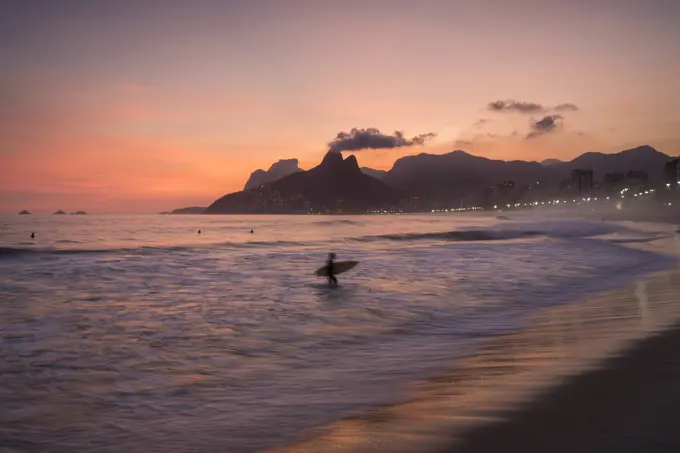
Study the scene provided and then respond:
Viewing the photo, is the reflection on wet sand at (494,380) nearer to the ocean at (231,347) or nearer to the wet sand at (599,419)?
the wet sand at (599,419)

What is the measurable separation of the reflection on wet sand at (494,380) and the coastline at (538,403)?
1 centimetres

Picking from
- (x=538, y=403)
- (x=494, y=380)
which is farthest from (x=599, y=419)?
(x=494, y=380)

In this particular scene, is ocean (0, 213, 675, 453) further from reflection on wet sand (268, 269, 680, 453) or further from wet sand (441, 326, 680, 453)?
wet sand (441, 326, 680, 453)

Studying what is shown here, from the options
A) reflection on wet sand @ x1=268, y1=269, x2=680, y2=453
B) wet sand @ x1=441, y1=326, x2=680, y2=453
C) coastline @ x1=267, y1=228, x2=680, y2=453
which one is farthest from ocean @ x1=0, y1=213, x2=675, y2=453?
wet sand @ x1=441, y1=326, x2=680, y2=453

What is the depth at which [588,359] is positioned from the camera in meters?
8.51

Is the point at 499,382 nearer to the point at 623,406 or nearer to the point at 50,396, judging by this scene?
the point at 623,406

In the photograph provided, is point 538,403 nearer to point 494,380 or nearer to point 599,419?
point 599,419

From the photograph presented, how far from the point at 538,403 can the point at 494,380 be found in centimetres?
136

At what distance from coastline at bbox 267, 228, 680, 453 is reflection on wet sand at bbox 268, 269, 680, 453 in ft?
0.05

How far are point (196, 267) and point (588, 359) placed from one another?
30907mm

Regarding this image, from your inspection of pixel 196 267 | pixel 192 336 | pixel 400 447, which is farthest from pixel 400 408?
pixel 196 267

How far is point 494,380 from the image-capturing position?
7738mm

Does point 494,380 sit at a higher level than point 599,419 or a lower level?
lower

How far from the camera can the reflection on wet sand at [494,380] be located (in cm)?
567
